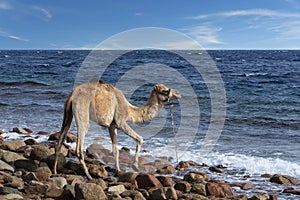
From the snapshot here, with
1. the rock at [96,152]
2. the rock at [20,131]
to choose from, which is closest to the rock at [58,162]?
the rock at [96,152]

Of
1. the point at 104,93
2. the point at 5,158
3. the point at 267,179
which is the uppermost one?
the point at 104,93

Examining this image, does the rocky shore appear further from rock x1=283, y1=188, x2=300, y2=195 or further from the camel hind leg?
the camel hind leg

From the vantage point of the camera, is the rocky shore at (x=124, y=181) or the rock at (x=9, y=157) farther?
the rock at (x=9, y=157)

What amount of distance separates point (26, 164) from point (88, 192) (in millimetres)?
2918

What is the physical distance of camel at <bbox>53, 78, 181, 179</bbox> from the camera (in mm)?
8492

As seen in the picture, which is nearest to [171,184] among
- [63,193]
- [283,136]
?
[63,193]

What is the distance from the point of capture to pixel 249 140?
45.0 feet

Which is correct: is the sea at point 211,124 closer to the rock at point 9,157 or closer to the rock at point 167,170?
the rock at point 167,170

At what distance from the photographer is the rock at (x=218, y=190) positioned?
7594 millimetres

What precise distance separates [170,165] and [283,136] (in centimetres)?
663

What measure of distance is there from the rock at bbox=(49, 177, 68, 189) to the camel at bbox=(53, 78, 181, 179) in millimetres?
832

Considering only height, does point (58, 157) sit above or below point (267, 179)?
above

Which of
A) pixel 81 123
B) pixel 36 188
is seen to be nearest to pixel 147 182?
pixel 81 123

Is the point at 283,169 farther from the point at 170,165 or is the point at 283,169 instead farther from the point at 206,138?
the point at 206,138
